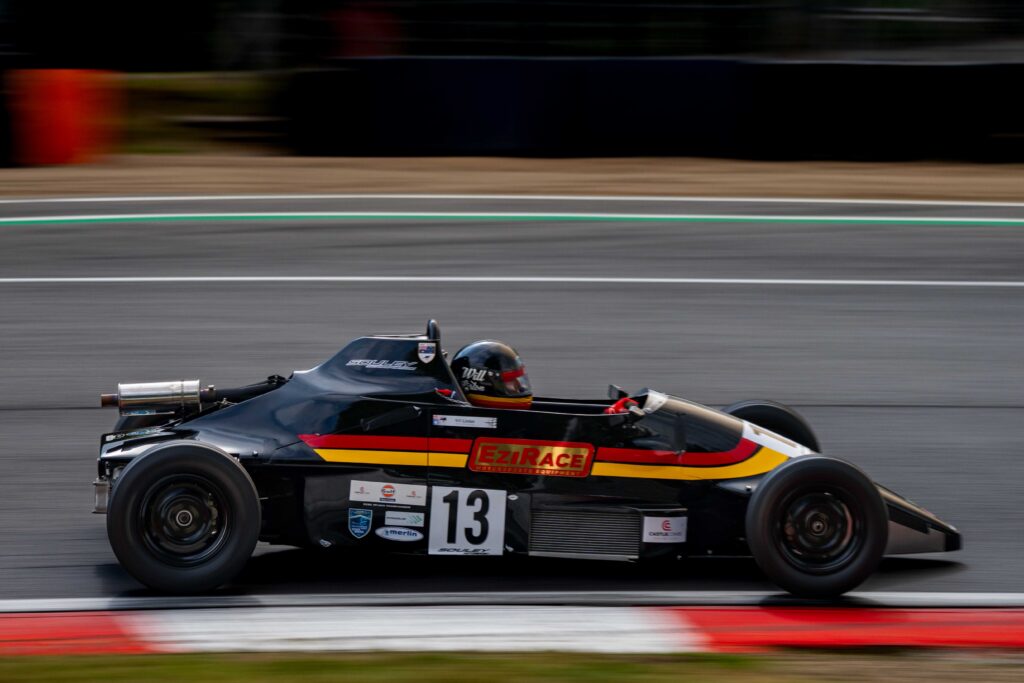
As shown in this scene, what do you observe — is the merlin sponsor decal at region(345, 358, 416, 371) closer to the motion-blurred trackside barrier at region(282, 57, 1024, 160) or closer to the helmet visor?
the helmet visor

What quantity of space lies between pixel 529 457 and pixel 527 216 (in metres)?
8.52

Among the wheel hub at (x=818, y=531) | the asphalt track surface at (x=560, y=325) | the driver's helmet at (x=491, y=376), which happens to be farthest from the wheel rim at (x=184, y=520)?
the wheel hub at (x=818, y=531)

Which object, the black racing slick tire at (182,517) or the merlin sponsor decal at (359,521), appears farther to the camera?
the merlin sponsor decal at (359,521)

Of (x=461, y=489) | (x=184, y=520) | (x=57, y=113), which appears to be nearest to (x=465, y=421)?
(x=461, y=489)

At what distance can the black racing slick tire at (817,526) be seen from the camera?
5430 mm

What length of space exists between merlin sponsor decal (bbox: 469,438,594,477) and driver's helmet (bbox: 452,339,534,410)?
279mm

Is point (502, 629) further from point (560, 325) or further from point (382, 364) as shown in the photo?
point (560, 325)

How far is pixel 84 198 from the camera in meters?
14.6

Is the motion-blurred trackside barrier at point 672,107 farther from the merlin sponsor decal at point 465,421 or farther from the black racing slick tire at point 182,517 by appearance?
the black racing slick tire at point 182,517

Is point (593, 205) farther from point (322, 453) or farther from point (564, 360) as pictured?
point (322, 453)

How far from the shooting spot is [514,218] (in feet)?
45.6

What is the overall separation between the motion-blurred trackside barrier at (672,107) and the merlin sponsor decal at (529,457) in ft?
36.2

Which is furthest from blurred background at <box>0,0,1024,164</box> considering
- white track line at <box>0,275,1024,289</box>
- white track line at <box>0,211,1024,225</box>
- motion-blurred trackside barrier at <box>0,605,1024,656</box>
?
motion-blurred trackside barrier at <box>0,605,1024,656</box>

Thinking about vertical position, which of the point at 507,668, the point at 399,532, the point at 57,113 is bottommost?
the point at 507,668
